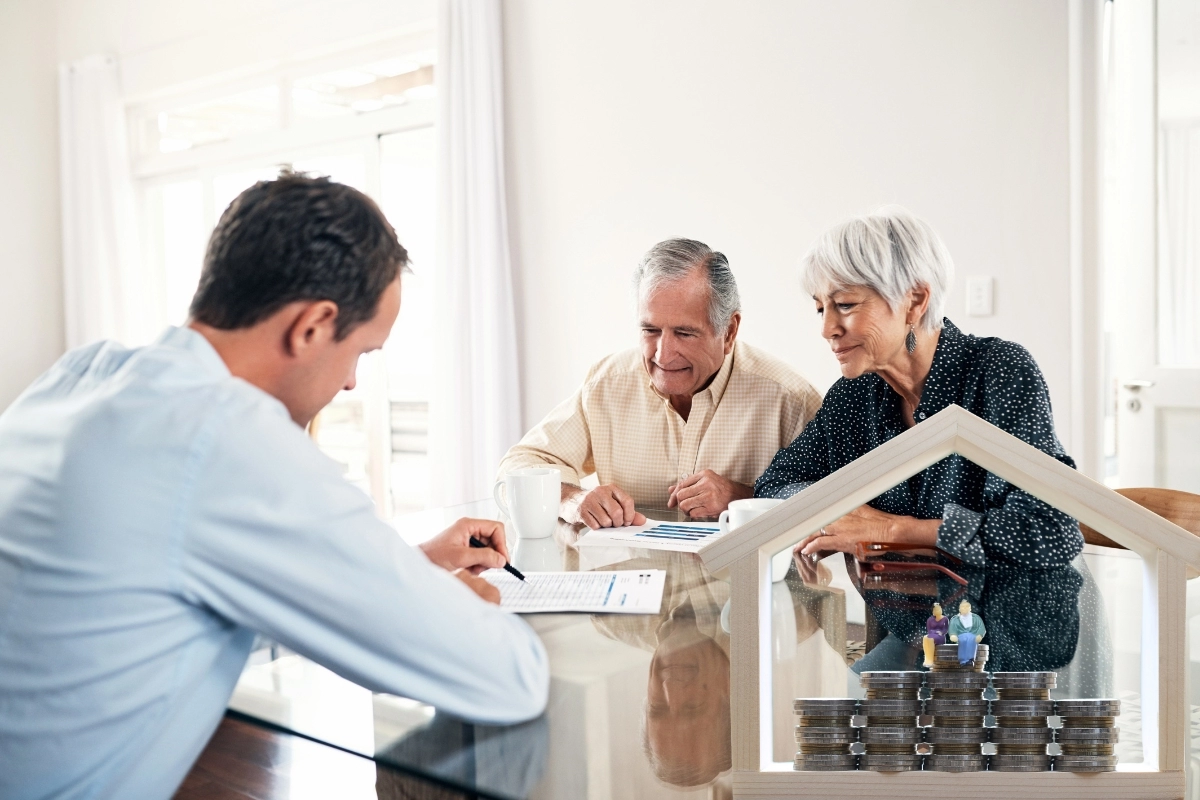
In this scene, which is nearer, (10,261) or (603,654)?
(603,654)

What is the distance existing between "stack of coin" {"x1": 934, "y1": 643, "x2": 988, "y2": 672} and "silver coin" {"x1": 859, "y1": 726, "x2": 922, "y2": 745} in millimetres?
49

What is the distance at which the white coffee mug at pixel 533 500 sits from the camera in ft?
5.19

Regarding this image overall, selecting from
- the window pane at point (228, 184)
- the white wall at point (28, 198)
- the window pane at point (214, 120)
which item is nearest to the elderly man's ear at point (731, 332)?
the window pane at point (214, 120)

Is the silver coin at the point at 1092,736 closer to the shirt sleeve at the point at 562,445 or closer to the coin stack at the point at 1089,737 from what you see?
the coin stack at the point at 1089,737

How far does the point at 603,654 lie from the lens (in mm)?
974

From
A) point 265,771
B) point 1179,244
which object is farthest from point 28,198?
point 1179,244

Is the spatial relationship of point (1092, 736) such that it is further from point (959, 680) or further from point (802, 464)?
point (802, 464)

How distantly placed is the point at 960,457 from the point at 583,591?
29.7 inches

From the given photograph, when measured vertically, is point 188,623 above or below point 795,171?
below

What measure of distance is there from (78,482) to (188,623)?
14cm

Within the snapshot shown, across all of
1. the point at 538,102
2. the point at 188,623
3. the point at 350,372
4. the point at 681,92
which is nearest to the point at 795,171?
the point at 681,92

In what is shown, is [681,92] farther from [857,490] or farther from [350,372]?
[857,490]

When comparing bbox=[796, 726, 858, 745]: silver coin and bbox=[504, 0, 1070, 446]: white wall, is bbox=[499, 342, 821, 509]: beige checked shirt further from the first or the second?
bbox=[796, 726, 858, 745]: silver coin

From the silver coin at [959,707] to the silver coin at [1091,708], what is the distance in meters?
0.06
